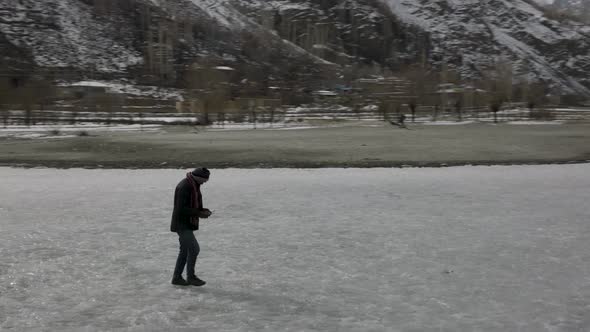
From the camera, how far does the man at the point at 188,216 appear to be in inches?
310

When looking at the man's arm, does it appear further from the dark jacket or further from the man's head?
the man's head

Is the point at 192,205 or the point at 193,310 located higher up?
the point at 192,205

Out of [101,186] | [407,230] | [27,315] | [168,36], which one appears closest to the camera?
[27,315]

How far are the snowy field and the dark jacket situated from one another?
36.7 inches

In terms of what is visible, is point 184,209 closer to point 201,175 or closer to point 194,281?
point 201,175

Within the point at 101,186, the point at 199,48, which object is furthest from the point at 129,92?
the point at 101,186

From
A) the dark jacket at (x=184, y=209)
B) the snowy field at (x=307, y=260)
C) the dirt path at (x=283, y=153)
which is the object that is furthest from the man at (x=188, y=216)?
the dirt path at (x=283, y=153)

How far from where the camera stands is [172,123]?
209ft

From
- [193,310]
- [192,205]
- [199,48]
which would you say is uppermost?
[199,48]

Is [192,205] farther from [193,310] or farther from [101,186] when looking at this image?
[101,186]

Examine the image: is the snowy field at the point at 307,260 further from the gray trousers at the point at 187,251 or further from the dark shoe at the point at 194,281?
the gray trousers at the point at 187,251

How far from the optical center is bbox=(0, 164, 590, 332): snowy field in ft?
23.3

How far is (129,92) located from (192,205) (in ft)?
433

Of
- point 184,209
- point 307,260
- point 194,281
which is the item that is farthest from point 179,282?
point 307,260
